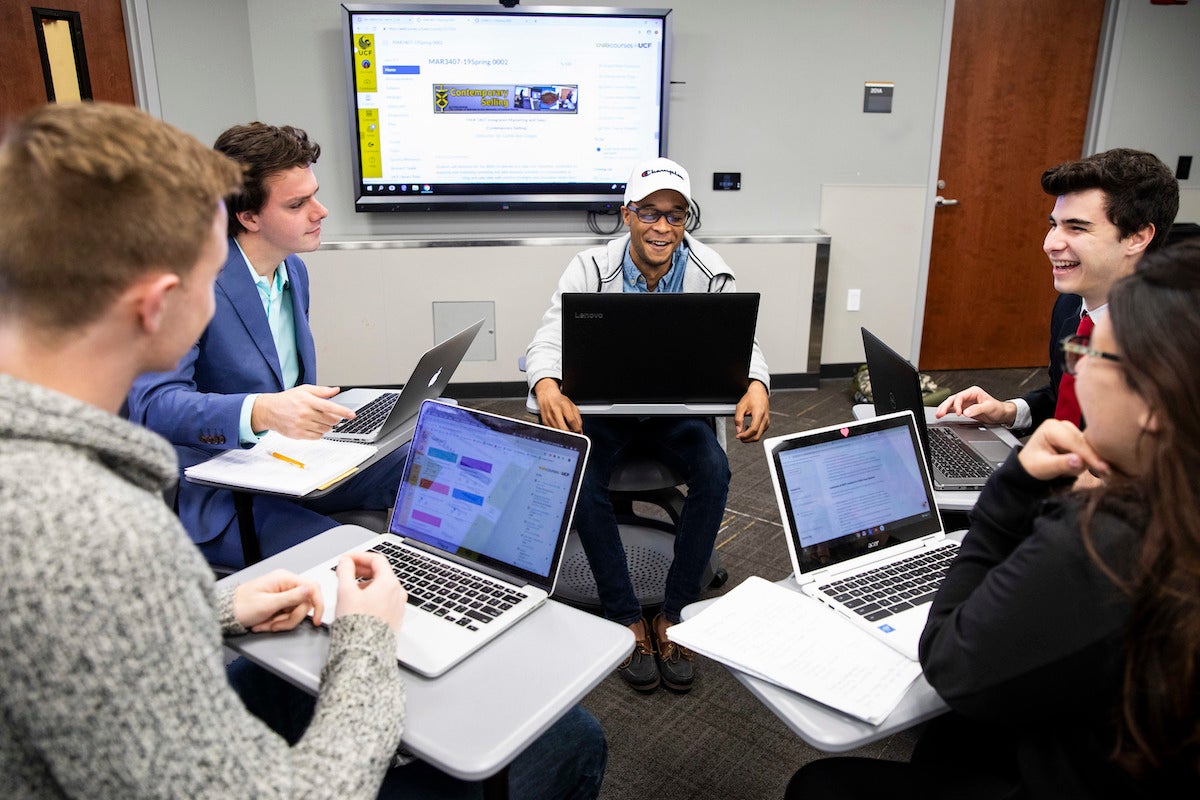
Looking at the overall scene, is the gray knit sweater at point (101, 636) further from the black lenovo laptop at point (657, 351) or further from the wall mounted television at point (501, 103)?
the wall mounted television at point (501, 103)

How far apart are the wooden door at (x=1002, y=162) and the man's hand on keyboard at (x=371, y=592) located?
416cm

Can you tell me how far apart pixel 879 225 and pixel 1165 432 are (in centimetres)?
378

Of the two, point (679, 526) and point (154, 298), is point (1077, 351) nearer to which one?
point (154, 298)

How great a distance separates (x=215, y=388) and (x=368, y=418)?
0.33 meters

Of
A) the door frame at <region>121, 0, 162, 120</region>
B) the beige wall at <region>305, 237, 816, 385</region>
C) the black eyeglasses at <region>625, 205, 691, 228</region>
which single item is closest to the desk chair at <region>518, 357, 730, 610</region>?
the black eyeglasses at <region>625, 205, 691, 228</region>

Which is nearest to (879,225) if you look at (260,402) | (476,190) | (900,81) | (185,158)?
(900,81)

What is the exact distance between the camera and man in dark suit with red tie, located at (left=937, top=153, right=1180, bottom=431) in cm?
180

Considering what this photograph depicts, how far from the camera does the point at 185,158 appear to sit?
78 centimetres

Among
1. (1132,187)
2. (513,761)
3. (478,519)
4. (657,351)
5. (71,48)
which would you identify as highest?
(71,48)

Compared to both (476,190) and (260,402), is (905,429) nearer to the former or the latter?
(260,402)

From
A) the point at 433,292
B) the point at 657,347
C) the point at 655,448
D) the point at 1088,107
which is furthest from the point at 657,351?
the point at 1088,107

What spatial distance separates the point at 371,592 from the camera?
3.57 ft

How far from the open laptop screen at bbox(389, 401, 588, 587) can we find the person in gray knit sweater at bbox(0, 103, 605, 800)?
50 centimetres

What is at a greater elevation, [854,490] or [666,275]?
[666,275]
